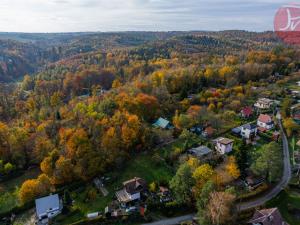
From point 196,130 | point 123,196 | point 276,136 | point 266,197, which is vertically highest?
point 276,136

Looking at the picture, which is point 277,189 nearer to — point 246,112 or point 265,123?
point 265,123

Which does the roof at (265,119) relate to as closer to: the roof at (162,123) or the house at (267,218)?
the roof at (162,123)

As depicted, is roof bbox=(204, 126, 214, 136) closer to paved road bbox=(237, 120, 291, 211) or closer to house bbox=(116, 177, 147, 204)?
paved road bbox=(237, 120, 291, 211)

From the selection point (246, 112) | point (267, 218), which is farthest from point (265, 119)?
point (267, 218)

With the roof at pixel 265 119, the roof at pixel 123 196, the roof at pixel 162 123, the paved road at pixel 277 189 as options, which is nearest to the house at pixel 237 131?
the roof at pixel 265 119

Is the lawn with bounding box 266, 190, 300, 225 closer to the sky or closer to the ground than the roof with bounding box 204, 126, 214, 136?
closer to the ground

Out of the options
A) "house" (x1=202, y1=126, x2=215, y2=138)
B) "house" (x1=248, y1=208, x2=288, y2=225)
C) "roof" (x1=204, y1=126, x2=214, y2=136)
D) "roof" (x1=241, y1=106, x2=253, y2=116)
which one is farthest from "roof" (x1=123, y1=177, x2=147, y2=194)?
"roof" (x1=241, y1=106, x2=253, y2=116)

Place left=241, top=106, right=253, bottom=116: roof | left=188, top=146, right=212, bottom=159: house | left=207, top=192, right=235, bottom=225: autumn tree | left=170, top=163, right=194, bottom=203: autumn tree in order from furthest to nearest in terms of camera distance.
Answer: left=241, top=106, right=253, bottom=116: roof < left=188, top=146, right=212, bottom=159: house < left=170, top=163, right=194, bottom=203: autumn tree < left=207, top=192, right=235, bottom=225: autumn tree
